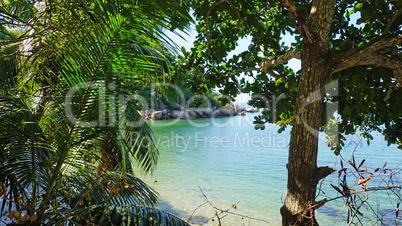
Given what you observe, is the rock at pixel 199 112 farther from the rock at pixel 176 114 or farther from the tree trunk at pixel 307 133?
the tree trunk at pixel 307 133

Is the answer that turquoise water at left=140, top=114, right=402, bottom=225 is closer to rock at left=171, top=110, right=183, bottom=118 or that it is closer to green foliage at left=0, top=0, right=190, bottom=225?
green foliage at left=0, top=0, right=190, bottom=225

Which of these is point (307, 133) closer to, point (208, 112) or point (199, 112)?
point (199, 112)

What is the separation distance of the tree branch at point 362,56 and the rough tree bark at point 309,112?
87 millimetres

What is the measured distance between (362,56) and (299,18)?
0.70 metres

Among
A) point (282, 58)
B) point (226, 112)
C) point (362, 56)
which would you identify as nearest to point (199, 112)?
point (226, 112)

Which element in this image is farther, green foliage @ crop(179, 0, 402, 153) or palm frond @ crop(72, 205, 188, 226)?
green foliage @ crop(179, 0, 402, 153)

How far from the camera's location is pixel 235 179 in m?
10.3

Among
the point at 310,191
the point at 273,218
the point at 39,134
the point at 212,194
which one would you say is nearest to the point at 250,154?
the point at 212,194

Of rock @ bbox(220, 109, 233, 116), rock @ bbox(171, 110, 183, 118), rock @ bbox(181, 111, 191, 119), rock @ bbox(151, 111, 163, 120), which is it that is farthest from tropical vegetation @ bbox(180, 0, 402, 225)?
rock @ bbox(220, 109, 233, 116)

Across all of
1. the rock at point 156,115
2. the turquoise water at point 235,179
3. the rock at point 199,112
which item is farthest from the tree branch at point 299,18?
the rock at point 199,112

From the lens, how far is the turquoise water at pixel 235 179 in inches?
275

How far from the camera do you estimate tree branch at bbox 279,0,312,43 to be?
2.91 metres

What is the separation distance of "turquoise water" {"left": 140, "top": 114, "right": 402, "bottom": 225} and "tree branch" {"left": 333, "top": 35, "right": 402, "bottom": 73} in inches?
38.7

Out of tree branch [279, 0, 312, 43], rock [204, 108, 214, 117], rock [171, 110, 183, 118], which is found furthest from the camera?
rock [204, 108, 214, 117]
